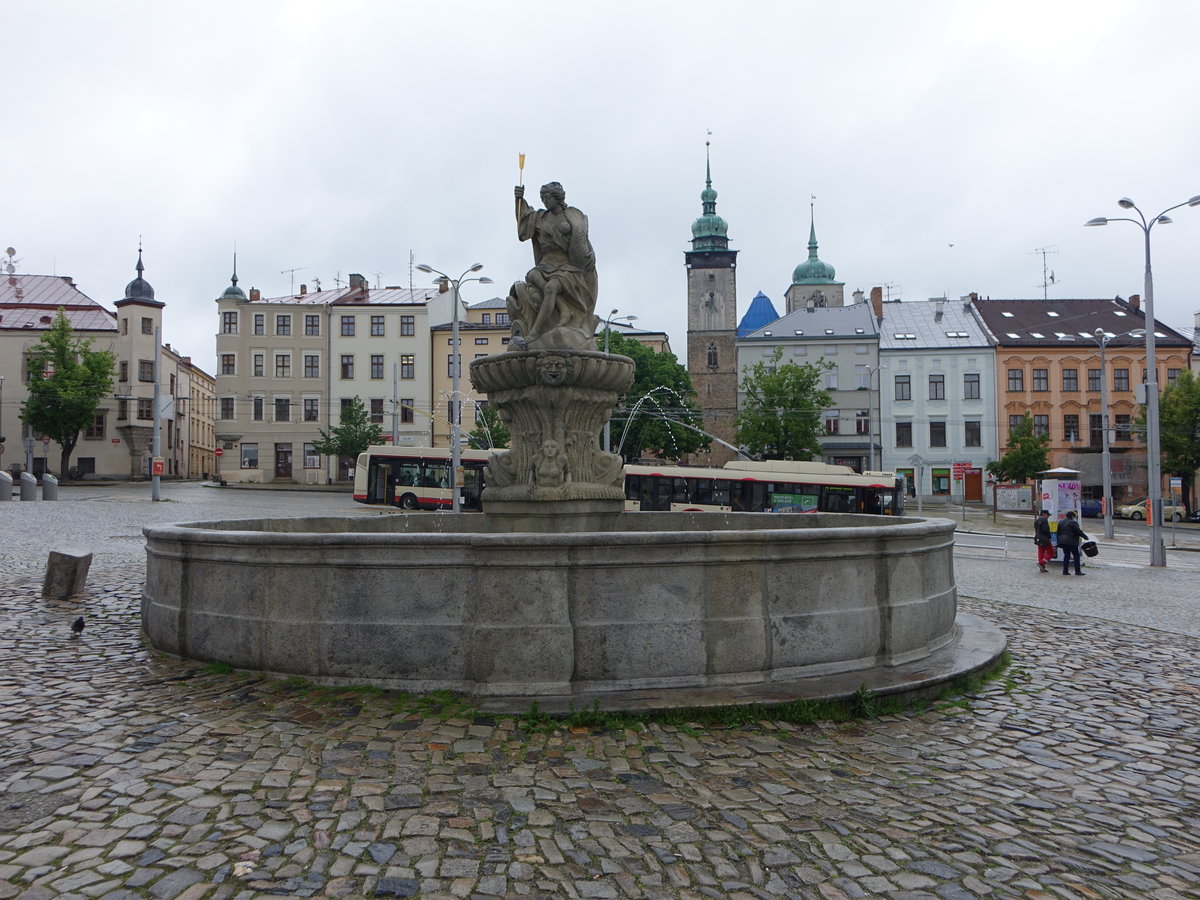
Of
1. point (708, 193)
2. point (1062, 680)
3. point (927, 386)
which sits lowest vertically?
point (1062, 680)

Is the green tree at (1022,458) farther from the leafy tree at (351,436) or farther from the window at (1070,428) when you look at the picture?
the leafy tree at (351,436)

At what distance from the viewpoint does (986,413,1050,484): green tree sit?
5481 cm

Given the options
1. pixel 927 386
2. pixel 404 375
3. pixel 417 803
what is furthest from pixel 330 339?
pixel 417 803

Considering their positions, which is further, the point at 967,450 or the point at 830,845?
the point at 967,450

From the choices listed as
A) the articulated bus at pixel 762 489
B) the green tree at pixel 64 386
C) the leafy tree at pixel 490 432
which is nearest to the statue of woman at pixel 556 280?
the articulated bus at pixel 762 489

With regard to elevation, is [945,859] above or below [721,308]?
below

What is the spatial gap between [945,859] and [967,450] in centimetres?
6345

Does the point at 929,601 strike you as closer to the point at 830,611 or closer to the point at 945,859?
the point at 830,611

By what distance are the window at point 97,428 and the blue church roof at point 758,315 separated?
58.6m

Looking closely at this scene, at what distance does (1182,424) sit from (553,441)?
5325 centimetres

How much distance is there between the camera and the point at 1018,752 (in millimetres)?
5277

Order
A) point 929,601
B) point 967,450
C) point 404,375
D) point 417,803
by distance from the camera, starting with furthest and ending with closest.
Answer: point 404,375, point 967,450, point 929,601, point 417,803

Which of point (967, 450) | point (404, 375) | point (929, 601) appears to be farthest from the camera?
point (404, 375)

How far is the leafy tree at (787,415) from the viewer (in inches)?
2234
